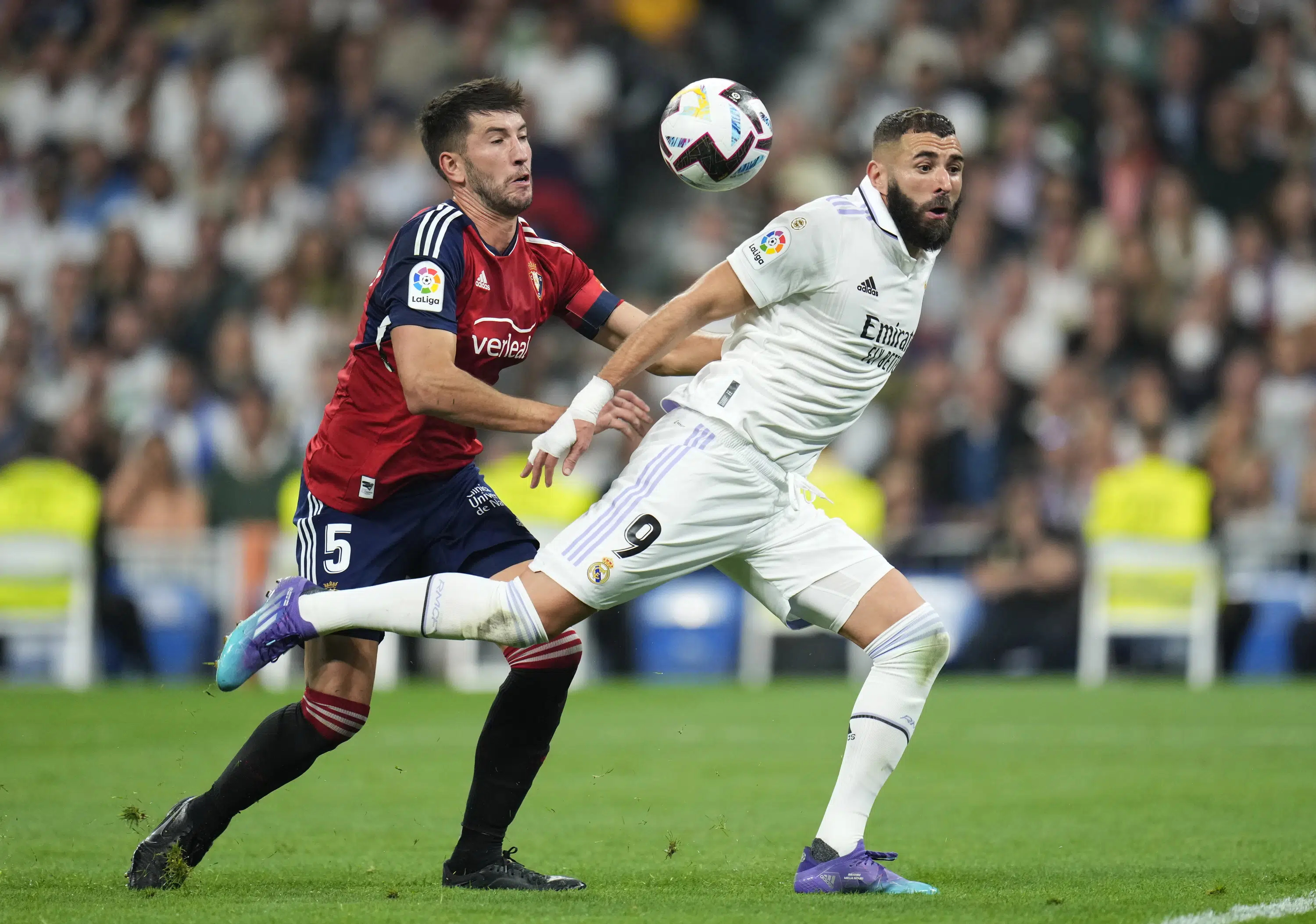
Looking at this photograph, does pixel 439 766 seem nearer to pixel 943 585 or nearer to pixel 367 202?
pixel 943 585

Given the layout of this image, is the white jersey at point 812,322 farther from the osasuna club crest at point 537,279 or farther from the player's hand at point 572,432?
the osasuna club crest at point 537,279

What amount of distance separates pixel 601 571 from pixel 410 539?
829mm

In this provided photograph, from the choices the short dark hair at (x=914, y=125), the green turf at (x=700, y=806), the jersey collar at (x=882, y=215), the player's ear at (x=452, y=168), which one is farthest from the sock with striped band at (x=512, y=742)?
the short dark hair at (x=914, y=125)

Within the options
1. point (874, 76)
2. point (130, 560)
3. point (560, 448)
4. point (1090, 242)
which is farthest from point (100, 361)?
point (560, 448)

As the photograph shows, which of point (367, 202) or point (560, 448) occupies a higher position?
point (367, 202)

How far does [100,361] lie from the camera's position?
16969 mm

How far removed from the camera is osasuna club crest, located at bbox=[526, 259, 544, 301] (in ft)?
21.1

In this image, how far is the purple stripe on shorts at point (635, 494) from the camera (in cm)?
590

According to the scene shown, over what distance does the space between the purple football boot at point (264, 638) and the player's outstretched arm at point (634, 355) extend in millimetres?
897

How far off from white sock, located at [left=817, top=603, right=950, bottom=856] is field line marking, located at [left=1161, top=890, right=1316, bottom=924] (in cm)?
114

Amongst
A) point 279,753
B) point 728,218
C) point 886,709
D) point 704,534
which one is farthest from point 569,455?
point 728,218

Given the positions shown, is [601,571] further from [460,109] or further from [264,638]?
[460,109]

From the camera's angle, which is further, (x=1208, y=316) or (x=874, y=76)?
(x=874, y=76)

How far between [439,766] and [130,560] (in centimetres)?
607
